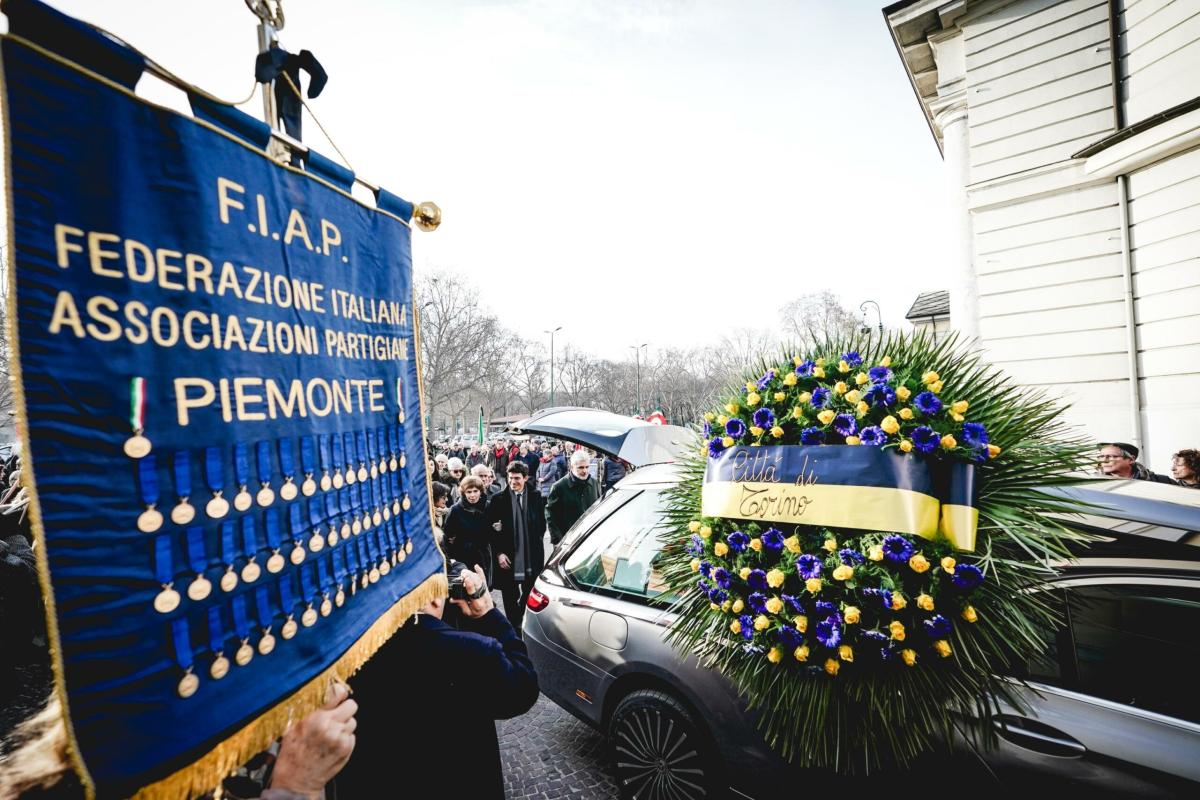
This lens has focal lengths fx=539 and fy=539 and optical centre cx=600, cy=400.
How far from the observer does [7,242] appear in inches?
28.8

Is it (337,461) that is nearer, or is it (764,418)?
(337,461)

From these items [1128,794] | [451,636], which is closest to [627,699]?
[451,636]

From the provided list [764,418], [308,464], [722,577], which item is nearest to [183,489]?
[308,464]

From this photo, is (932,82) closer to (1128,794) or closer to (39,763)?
(1128,794)

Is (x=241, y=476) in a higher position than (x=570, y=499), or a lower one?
higher

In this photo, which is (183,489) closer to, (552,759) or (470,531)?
(552,759)

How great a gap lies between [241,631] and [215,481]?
0.93 feet

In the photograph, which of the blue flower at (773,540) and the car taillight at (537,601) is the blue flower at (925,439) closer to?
the blue flower at (773,540)

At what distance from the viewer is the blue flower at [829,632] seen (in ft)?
5.41

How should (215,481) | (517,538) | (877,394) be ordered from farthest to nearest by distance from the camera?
1. (517,538)
2. (877,394)
3. (215,481)

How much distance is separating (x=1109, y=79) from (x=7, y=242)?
1118 centimetres

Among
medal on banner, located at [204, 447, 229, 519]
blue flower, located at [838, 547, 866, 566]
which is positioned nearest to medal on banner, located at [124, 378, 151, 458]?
medal on banner, located at [204, 447, 229, 519]

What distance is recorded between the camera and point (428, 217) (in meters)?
1.75

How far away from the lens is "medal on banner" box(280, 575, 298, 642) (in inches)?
42.8
